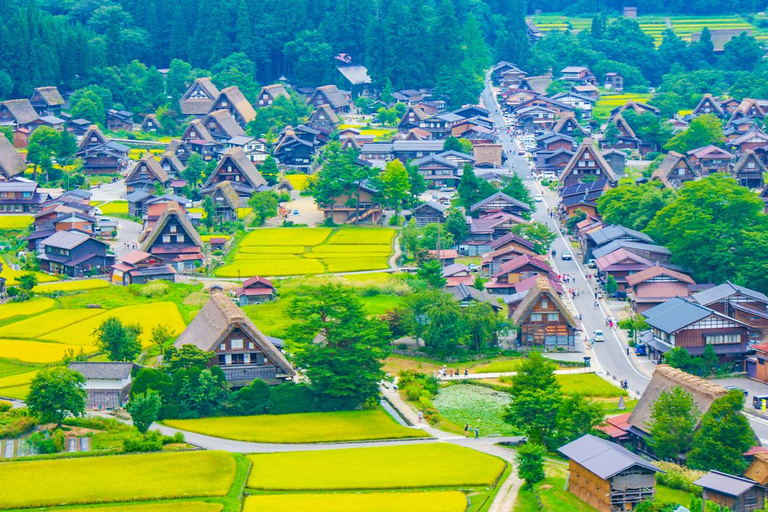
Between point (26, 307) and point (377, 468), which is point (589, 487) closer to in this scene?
point (377, 468)

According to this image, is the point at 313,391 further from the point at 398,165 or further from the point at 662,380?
the point at 398,165

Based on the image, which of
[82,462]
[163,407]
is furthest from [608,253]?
[82,462]

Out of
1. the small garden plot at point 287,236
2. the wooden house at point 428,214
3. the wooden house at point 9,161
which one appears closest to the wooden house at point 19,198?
the wooden house at point 9,161

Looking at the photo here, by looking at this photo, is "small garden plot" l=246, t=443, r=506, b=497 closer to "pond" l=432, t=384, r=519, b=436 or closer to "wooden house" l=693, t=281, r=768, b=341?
"pond" l=432, t=384, r=519, b=436

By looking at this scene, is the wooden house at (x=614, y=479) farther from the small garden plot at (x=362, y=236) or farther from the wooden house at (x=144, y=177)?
the wooden house at (x=144, y=177)

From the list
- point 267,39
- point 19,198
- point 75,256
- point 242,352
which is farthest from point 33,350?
point 267,39

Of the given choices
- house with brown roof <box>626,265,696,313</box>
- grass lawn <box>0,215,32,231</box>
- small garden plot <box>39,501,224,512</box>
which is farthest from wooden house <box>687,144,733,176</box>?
small garden plot <box>39,501,224,512</box>

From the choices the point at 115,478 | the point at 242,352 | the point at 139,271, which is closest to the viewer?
the point at 115,478
